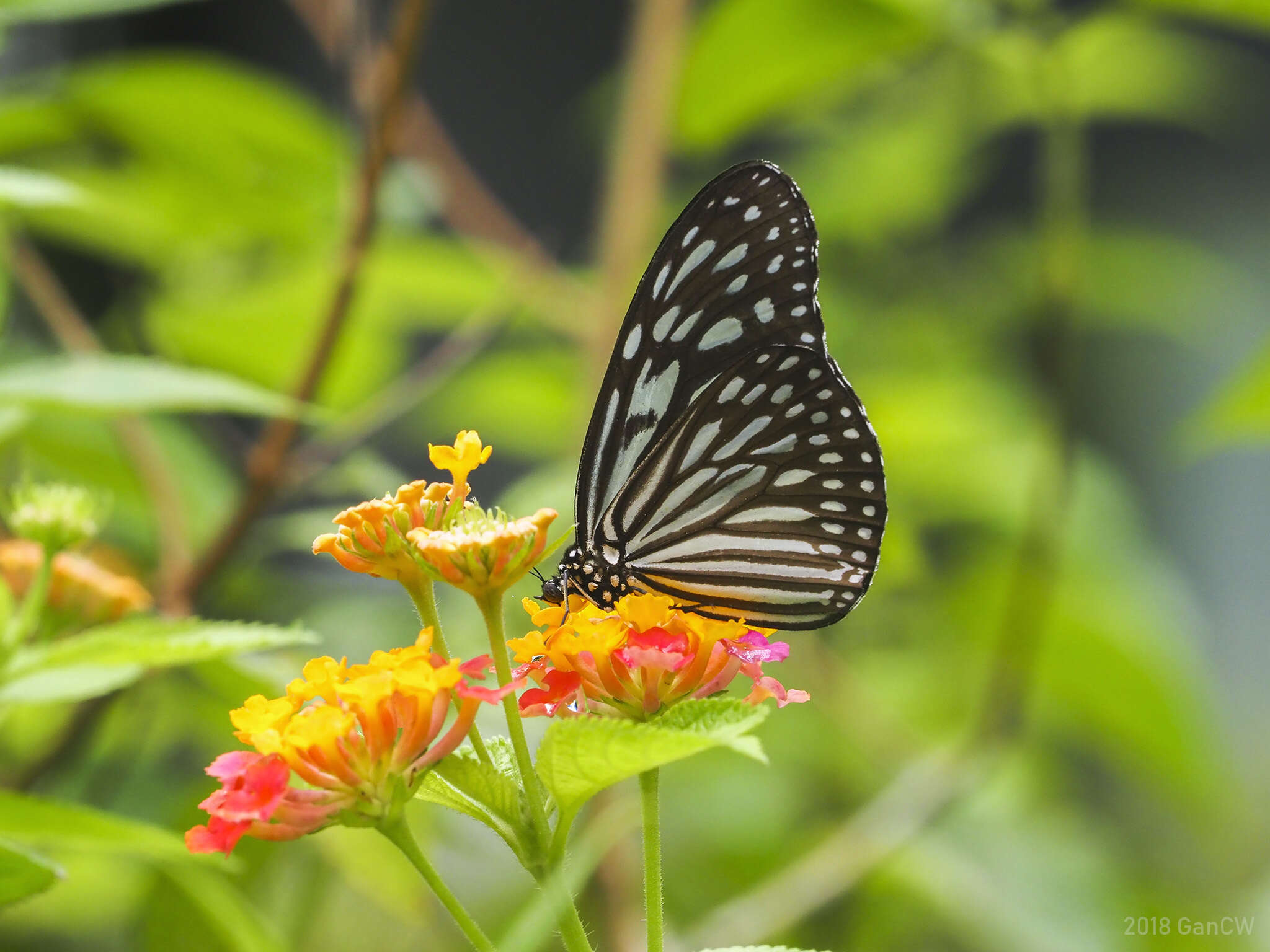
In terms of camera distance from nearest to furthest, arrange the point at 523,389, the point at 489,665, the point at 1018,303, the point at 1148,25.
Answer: the point at 489,665
the point at 523,389
the point at 1018,303
the point at 1148,25

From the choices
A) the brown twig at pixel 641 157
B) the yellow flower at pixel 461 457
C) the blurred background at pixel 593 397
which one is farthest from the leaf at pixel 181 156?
the yellow flower at pixel 461 457

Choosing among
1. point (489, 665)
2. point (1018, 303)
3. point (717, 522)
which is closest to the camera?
point (489, 665)

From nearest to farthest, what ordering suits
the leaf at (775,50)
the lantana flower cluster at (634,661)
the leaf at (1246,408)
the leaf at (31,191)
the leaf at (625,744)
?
the leaf at (625,744)
the lantana flower cluster at (634,661)
the leaf at (31,191)
the leaf at (1246,408)
the leaf at (775,50)

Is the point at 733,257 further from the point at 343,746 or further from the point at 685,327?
the point at 343,746

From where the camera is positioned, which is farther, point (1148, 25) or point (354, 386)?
point (1148, 25)

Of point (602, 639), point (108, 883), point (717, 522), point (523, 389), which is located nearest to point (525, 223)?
point (523, 389)

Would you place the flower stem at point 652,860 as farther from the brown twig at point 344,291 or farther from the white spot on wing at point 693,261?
the brown twig at point 344,291

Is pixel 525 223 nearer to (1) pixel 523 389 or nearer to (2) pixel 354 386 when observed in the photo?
(1) pixel 523 389

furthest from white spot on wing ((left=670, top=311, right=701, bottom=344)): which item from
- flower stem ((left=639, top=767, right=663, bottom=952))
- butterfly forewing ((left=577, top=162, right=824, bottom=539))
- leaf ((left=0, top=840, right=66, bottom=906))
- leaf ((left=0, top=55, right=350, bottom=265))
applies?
leaf ((left=0, top=55, right=350, bottom=265))
